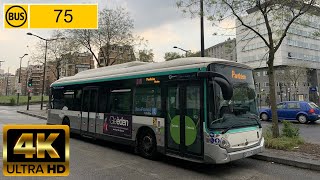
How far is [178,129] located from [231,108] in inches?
64.0

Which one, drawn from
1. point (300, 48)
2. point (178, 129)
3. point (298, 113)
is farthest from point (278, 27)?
point (300, 48)

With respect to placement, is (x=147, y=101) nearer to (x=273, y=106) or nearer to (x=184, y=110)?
(x=184, y=110)

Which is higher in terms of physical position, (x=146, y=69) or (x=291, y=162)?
(x=146, y=69)

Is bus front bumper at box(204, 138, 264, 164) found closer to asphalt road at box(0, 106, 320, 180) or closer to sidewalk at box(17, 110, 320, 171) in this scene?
asphalt road at box(0, 106, 320, 180)

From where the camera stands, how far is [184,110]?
26.9ft

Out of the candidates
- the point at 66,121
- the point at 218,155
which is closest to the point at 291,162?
the point at 218,155

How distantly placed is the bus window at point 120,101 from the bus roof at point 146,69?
54 cm

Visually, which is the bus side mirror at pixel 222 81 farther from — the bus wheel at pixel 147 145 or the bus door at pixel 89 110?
the bus door at pixel 89 110

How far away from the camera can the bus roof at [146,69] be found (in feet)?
26.6

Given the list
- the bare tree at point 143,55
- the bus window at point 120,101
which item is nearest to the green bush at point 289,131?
the bus window at point 120,101

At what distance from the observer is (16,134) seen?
198 inches

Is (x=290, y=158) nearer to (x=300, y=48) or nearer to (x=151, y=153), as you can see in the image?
(x=151, y=153)

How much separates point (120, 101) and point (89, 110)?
7.62 ft

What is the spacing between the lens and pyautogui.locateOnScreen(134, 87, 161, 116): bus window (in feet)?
29.9
